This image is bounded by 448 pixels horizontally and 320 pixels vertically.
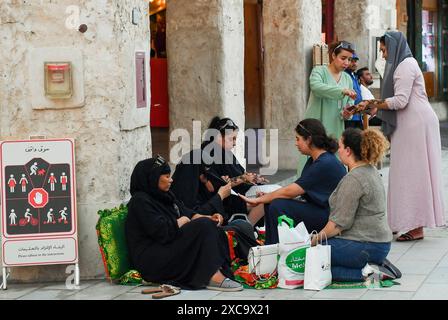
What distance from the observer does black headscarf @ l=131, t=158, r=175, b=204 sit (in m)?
7.25

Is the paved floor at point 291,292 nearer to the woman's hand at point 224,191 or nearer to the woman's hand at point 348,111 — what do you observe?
the woman's hand at point 224,191

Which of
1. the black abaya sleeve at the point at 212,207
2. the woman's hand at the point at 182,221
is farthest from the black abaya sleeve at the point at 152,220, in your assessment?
the black abaya sleeve at the point at 212,207

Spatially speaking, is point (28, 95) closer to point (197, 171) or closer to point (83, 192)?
point (83, 192)

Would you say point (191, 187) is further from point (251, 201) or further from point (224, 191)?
point (251, 201)

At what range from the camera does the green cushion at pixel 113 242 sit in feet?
24.1

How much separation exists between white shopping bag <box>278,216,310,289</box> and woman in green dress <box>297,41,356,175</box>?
248 cm

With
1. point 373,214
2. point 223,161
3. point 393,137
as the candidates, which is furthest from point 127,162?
point 393,137

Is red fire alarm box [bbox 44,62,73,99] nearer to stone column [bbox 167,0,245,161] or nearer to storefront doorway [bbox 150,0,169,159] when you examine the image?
stone column [bbox 167,0,245,161]

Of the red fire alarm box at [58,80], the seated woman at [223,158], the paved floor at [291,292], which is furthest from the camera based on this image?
the seated woman at [223,158]

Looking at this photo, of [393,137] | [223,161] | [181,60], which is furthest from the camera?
[181,60]

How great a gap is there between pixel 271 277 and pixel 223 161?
1.41 metres

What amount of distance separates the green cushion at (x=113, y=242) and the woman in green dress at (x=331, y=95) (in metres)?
2.68

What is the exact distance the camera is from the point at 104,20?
7578 millimetres

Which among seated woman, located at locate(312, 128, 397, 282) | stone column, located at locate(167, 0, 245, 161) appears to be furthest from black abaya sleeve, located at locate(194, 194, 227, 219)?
stone column, located at locate(167, 0, 245, 161)
